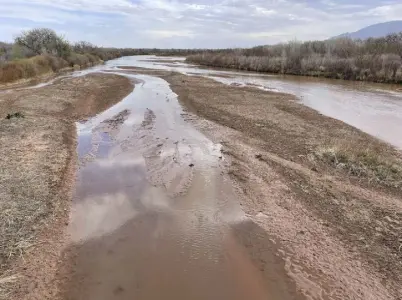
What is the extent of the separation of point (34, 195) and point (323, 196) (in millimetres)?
7237

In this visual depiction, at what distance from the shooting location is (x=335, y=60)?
44.7m

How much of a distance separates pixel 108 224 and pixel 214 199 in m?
2.69

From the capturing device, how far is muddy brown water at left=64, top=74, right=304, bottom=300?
5.52m

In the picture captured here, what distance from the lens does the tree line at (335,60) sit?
39.0m

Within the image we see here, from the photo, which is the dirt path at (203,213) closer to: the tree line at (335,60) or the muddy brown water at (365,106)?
the muddy brown water at (365,106)

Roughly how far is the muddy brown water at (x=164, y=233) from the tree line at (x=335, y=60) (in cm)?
3419

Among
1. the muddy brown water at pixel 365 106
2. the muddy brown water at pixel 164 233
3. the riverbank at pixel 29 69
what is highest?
the riverbank at pixel 29 69

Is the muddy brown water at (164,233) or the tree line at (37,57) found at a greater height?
the tree line at (37,57)

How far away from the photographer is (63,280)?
5.58 meters

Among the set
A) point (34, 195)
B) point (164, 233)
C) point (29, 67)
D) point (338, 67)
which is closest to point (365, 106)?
point (164, 233)

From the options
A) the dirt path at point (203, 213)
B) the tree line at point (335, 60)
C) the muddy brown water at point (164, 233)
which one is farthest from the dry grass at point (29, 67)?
the tree line at point (335, 60)

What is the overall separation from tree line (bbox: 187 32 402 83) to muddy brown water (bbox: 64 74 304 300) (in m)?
34.2

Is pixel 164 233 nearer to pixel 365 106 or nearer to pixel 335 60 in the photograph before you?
pixel 365 106

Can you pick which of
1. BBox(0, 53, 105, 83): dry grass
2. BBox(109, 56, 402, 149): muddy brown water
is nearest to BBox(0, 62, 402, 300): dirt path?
BBox(109, 56, 402, 149): muddy brown water
